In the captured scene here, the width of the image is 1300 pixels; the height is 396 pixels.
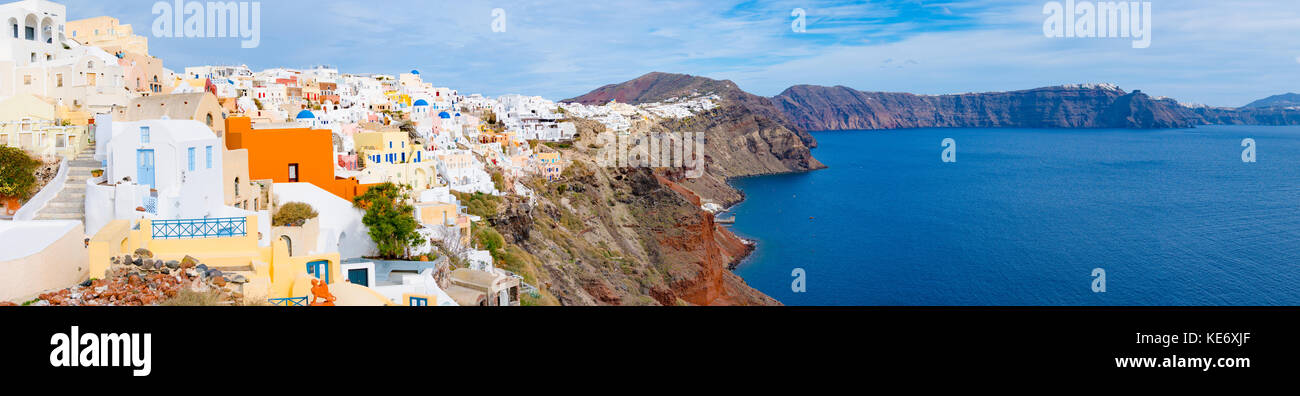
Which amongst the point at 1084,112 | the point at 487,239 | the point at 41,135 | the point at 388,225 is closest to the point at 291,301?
the point at 388,225

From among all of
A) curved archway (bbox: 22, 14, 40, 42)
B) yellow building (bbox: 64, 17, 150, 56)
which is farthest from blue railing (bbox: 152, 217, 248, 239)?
yellow building (bbox: 64, 17, 150, 56)

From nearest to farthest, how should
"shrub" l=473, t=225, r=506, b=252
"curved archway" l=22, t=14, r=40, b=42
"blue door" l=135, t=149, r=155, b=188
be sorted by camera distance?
"blue door" l=135, t=149, r=155, b=188
"curved archway" l=22, t=14, r=40, b=42
"shrub" l=473, t=225, r=506, b=252

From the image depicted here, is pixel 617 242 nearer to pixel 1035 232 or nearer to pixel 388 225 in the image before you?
pixel 388 225

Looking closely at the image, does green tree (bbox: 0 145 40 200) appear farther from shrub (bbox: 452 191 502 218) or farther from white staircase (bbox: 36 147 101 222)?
shrub (bbox: 452 191 502 218)

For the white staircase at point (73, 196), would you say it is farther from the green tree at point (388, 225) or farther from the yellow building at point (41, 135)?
the green tree at point (388, 225)
